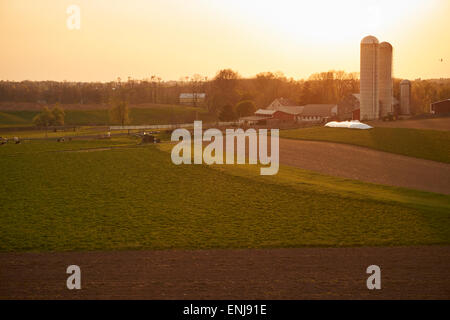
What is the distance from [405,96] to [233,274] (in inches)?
3178

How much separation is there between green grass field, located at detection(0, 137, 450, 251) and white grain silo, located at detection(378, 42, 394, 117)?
47.8 m

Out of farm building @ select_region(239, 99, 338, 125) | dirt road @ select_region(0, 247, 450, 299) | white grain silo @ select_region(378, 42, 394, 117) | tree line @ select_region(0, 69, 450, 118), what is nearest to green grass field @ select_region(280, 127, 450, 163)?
white grain silo @ select_region(378, 42, 394, 117)

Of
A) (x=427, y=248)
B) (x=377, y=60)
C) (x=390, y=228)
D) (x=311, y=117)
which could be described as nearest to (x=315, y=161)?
(x=390, y=228)

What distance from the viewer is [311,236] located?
1748cm

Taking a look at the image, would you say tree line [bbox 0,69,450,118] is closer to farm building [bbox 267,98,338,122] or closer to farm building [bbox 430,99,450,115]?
farm building [bbox 267,98,338,122]

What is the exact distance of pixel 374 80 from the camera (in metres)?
74.4

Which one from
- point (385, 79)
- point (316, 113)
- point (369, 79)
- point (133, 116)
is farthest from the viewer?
point (133, 116)

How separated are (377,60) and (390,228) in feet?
205

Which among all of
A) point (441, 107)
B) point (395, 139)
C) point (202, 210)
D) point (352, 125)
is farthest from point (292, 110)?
point (202, 210)

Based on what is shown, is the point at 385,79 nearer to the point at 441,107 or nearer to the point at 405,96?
the point at 441,107

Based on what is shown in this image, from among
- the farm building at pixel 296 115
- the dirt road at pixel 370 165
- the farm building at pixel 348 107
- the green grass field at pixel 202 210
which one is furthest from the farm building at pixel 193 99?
the green grass field at pixel 202 210

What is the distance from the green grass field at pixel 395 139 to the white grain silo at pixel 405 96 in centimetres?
3076

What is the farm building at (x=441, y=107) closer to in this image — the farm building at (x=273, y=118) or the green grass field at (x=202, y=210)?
the farm building at (x=273, y=118)

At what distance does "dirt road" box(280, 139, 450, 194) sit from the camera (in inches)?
1197
